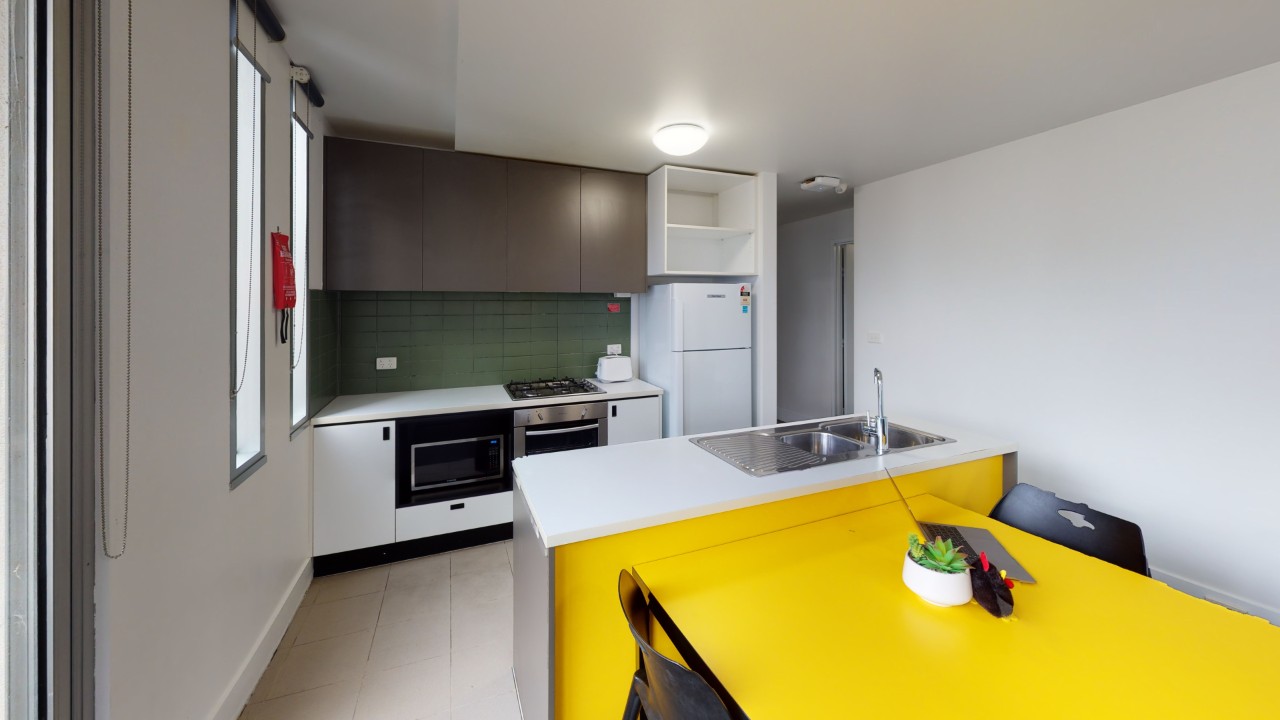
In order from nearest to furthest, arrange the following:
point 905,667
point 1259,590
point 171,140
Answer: point 905,667, point 171,140, point 1259,590

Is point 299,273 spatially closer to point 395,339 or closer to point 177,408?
point 395,339

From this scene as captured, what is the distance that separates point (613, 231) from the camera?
3350 millimetres

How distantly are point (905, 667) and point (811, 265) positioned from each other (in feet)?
16.4

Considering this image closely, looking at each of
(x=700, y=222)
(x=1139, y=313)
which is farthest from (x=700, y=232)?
(x=1139, y=313)

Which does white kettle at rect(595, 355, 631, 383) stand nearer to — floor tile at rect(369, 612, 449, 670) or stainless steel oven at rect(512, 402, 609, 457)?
stainless steel oven at rect(512, 402, 609, 457)

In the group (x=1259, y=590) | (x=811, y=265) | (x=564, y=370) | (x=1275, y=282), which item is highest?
(x=811, y=265)

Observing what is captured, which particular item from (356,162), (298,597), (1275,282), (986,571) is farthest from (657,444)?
(1275,282)

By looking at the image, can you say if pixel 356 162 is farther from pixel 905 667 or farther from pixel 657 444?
pixel 905 667

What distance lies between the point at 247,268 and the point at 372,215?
1159 mm

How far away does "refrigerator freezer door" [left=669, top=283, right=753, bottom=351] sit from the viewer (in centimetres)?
325

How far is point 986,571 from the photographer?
3.65 feet

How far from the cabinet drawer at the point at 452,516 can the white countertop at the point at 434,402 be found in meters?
0.55

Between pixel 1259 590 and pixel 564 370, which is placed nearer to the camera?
pixel 1259 590

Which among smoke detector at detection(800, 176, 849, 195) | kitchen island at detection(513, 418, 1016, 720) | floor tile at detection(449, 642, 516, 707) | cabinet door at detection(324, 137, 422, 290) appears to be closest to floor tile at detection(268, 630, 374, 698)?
floor tile at detection(449, 642, 516, 707)
